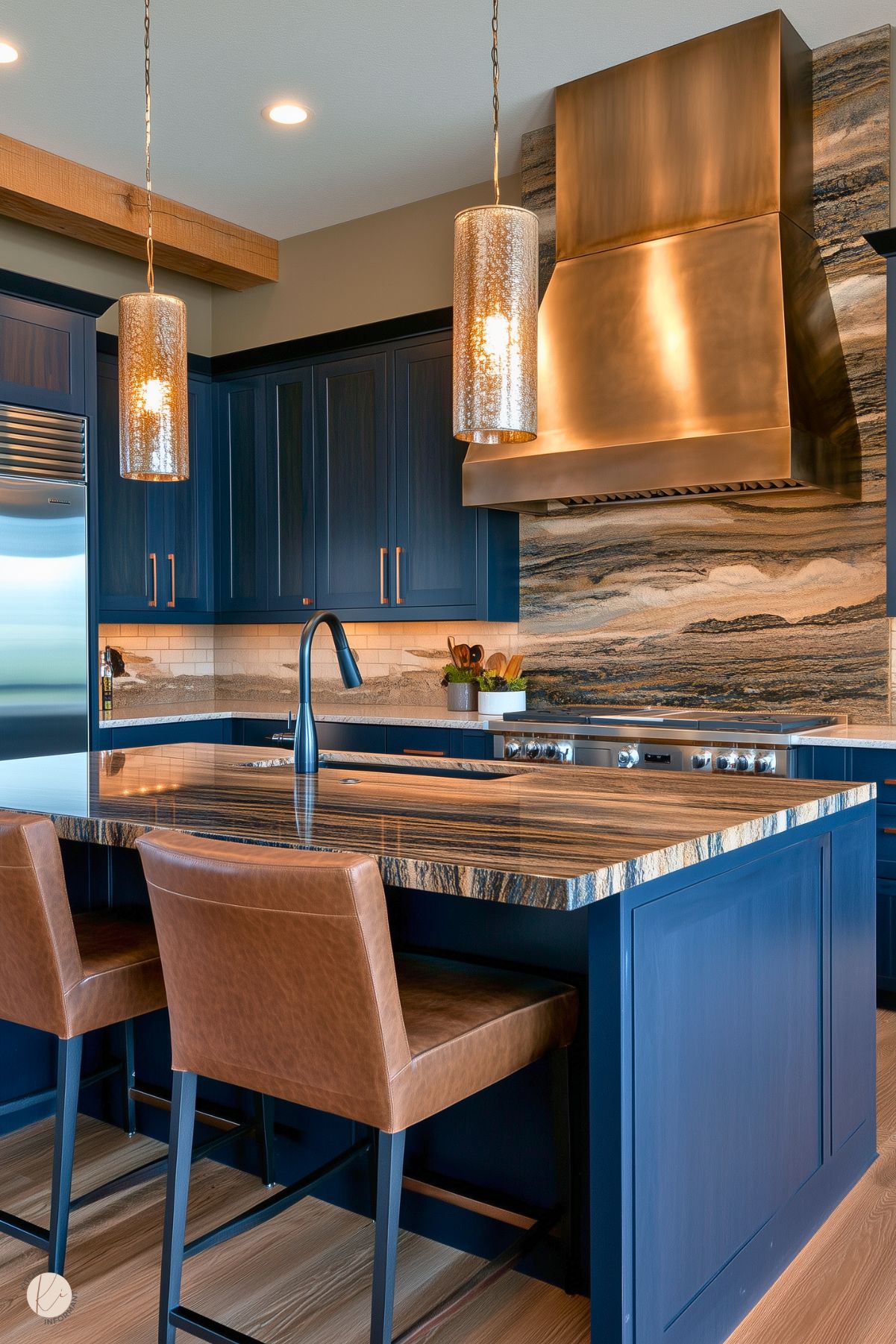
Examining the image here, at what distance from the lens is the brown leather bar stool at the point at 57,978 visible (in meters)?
1.85

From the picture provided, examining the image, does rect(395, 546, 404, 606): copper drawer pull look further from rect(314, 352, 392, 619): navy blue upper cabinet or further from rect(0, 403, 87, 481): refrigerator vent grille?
rect(0, 403, 87, 481): refrigerator vent grille

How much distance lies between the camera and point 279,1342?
1.81 meters

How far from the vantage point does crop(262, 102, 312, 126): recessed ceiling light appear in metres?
4.29

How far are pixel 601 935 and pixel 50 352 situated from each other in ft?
12.3

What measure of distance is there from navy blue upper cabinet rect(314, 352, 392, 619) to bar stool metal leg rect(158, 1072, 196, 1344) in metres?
3.43

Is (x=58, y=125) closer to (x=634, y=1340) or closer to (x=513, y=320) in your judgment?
(x=513, y=320)

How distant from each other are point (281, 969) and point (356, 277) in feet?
15.0

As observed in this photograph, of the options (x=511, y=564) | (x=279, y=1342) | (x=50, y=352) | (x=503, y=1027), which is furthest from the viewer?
(x=511, y=564)

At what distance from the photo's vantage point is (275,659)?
5.86 metres

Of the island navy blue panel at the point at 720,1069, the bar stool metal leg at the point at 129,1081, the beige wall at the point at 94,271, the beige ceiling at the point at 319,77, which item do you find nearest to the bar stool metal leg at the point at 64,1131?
the bar stool metal leg at the point at 129,1081

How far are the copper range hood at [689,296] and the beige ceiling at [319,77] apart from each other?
181mm

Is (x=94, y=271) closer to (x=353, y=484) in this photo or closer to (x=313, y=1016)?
(x=353, y=484)

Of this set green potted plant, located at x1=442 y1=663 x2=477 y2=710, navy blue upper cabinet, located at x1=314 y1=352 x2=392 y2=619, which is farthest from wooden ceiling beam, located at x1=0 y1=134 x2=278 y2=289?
green potted plant, located at x1=442 y1=663 x2=477 y2=710

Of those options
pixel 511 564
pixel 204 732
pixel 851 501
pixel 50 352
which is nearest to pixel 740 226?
pixel 851 501
